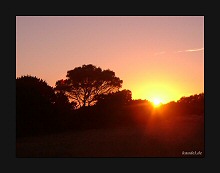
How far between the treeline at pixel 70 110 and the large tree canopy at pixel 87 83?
697 cm

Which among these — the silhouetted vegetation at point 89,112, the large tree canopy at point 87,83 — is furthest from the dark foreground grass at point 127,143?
the large tree canopy at point 87,83

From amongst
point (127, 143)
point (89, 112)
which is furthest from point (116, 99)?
point (127, 143)

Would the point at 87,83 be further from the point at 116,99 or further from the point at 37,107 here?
the point at 37,107

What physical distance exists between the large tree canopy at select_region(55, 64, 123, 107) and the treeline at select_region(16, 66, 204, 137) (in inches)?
274

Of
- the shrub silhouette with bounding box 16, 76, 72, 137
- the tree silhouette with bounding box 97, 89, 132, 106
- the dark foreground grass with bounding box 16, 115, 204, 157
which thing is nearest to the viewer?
the dark foreground grass with bounding box 16, 115, 204, 157

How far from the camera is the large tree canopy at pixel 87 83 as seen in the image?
1724 inches

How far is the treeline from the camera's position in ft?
97.1

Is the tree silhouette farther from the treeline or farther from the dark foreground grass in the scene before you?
the dark foreground grass

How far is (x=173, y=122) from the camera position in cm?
3269

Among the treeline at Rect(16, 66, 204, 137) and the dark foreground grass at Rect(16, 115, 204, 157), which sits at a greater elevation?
the treeline at Rect(16, 66, 204, 137)

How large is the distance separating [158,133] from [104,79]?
19.1m

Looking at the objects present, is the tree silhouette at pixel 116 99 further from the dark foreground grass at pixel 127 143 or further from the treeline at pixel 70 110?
the dark foreground grass at pixel 127 143

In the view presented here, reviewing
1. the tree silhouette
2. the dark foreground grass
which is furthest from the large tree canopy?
the dark foreground grass

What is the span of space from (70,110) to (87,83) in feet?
46.3
